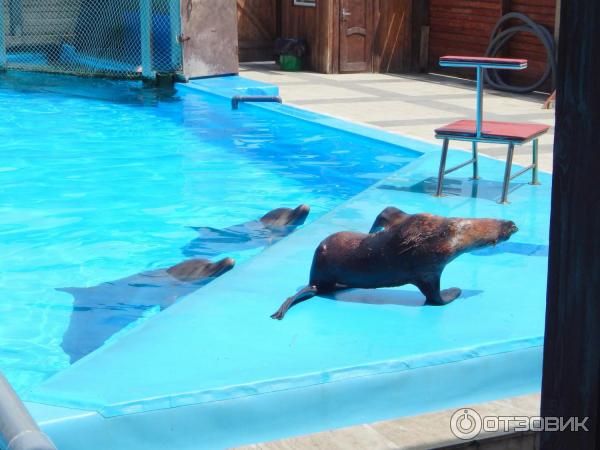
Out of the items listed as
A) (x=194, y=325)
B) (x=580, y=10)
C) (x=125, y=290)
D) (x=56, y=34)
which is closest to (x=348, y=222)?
(x=125, y=290)

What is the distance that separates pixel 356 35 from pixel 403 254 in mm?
12463

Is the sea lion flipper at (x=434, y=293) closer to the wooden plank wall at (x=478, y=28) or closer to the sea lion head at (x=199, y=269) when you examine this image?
the sea lion head at (x=199, y=269)

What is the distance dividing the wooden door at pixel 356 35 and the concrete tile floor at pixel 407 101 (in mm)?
293

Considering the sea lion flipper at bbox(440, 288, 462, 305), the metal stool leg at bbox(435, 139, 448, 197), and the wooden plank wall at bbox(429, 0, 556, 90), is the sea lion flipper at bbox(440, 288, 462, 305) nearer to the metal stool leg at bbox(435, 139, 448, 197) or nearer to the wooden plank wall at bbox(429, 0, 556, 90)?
the metal stool leg at bbox(435, 139, 448, 197)

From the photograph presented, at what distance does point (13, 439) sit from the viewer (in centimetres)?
243

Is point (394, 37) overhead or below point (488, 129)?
overhead

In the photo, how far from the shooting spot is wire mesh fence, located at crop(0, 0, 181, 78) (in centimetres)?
1448

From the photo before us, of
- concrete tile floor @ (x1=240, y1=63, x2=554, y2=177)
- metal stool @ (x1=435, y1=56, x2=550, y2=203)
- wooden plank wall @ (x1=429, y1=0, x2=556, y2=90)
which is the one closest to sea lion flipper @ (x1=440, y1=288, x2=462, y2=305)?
metal stool @ (x1=435, y1=56, x2=550, y2=203)

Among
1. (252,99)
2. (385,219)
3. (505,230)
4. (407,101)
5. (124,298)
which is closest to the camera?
(505,230)

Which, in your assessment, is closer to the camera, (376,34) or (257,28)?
(376,34)

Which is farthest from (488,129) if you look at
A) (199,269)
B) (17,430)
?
(17,430)

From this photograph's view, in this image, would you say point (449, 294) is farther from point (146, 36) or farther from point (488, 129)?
point (146, 36)

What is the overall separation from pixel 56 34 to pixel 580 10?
16.3 meters

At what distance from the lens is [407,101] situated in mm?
12953
